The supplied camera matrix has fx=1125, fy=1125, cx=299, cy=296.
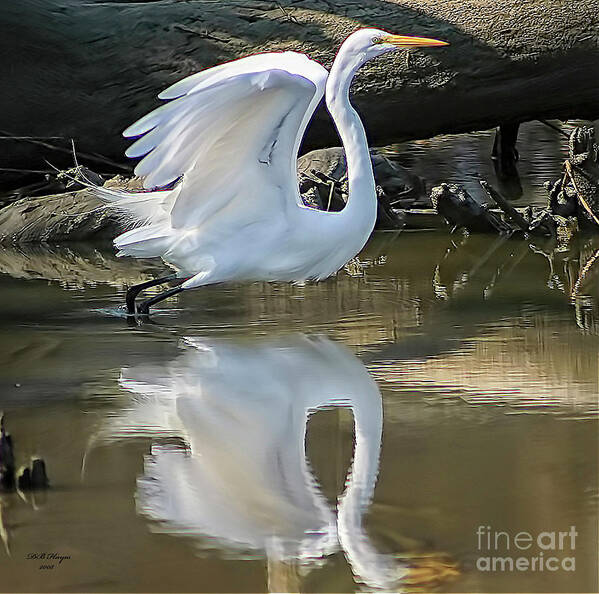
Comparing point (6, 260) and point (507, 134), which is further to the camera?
point (507, 134)

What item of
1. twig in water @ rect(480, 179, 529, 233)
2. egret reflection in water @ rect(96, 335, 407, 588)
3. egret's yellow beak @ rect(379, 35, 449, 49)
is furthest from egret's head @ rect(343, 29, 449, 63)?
twig in water @ rect(480, 179, 529, 233)

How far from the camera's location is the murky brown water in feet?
8.83

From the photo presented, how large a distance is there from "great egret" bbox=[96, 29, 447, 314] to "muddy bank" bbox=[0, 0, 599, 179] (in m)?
1.78

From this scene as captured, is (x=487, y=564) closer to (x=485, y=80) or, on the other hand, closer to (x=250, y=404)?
(x=250, y=404)

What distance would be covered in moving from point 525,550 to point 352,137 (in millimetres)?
2802

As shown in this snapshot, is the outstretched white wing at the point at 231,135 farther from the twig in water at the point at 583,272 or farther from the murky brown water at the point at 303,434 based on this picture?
the twig in water at the point at 583,272

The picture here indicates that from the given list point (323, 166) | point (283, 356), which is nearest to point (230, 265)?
point (283, 356)

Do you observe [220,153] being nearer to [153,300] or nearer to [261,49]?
[153,300]

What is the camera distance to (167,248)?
5.30 metres

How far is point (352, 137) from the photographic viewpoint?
16.9 feet

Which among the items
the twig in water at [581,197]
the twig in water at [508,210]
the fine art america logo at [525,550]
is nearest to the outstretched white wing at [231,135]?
the fine art america logo at [525,550]

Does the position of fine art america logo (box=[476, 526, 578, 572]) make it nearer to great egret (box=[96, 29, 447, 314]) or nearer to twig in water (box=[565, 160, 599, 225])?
great egret (box=[96, 29, 447, 314])

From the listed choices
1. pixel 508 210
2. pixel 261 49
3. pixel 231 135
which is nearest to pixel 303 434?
pixel 231 135

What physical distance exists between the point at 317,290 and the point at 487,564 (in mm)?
3469
